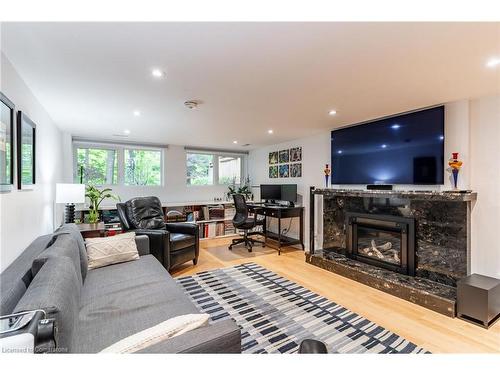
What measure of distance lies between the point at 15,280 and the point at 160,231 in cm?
190

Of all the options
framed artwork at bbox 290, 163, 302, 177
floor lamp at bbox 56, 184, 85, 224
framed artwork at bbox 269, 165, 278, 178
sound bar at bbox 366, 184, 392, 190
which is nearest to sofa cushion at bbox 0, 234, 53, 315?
floor lamp at bbox 56, 184, 85, 224

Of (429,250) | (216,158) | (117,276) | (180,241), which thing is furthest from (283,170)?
(117,276)

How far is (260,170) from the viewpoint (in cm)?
601

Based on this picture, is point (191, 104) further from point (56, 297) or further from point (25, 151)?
point (56, 297)

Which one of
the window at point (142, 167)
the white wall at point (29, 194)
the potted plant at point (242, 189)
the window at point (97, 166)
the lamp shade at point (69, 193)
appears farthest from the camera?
the potted plant at point (242, 189)

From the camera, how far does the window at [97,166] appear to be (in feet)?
15.0

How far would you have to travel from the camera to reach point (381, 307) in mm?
2488

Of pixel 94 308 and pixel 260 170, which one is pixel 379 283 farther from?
pixel 260 170

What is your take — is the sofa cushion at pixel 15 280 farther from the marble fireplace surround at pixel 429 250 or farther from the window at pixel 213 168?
the window at pixel 213 168

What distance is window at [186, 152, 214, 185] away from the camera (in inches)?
227

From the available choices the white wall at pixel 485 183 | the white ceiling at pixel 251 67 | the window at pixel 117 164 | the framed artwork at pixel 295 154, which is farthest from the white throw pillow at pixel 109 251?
the white wall at pixel 485 183

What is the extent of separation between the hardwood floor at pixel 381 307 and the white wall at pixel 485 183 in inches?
26.1

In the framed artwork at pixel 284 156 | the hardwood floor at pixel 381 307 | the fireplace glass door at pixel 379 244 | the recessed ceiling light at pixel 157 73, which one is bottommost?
the hardwood floor at pixel 381 307
